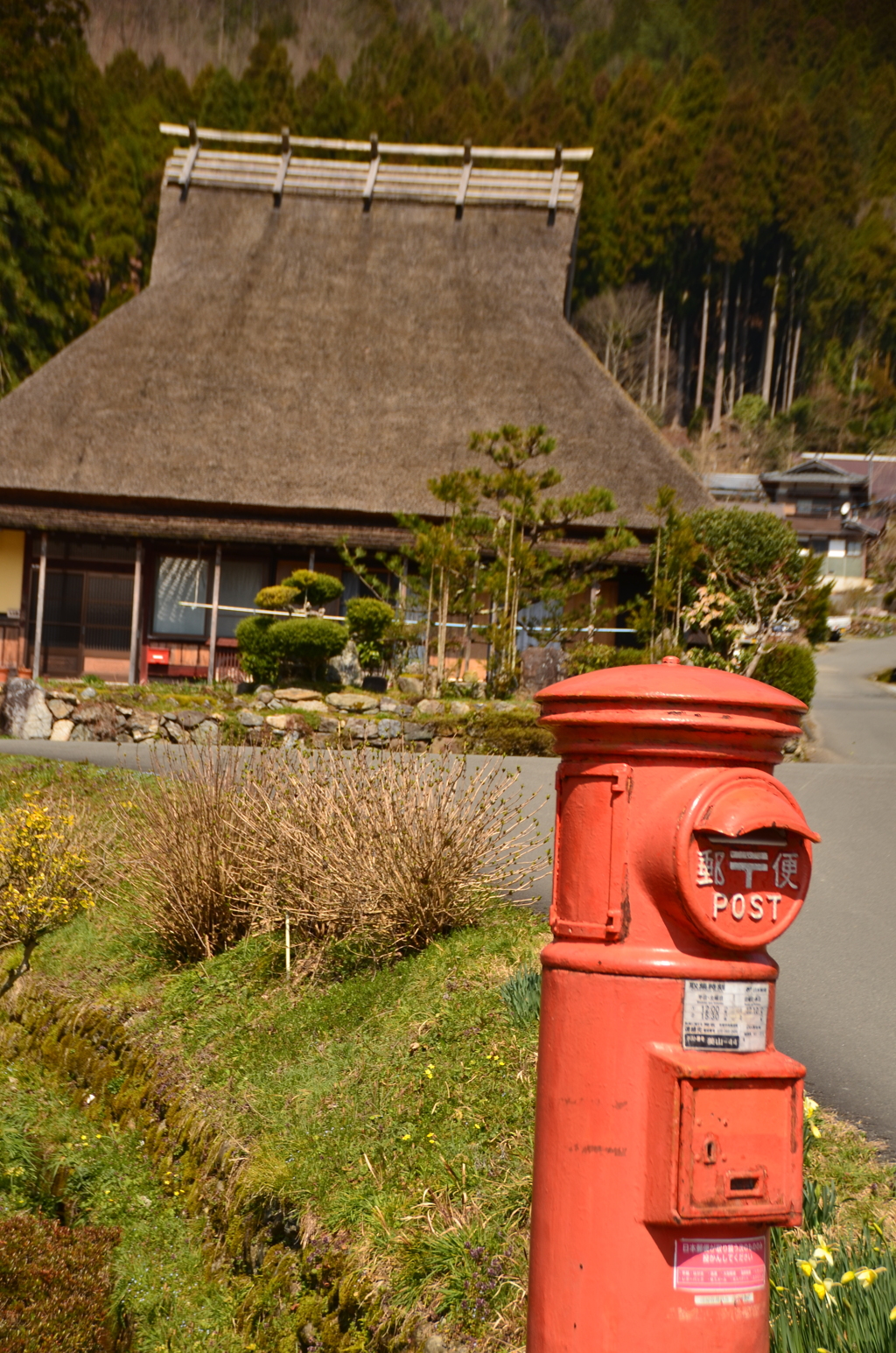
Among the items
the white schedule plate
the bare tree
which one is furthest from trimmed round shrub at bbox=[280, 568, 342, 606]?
the bare tree

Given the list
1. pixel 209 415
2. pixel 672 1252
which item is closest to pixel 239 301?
pixel 209 415

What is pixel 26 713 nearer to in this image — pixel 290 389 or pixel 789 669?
pixel 789 669

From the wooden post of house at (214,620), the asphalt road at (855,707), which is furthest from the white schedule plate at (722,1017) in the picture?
the wooden post of house at (214,620)

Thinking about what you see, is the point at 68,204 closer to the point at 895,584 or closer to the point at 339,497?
the point at 339,497

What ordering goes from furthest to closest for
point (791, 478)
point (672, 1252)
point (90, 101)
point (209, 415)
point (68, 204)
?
point (791, 478), point (90, 101), point (68, 204), point (209, 415), point (672, 1252)

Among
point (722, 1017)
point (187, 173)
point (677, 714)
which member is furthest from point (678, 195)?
point (722, 1017)

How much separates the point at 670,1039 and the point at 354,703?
44.4 ft

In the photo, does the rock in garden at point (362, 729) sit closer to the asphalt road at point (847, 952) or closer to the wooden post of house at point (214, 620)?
the asphalt road at point (847, 952)

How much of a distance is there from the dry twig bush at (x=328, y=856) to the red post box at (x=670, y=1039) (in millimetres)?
3307

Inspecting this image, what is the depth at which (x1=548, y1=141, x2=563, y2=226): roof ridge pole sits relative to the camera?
27.7m

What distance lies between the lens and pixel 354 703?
1576 centimetres

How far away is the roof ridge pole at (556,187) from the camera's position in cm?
2766

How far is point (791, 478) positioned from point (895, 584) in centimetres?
708

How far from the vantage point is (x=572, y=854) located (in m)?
2.51
